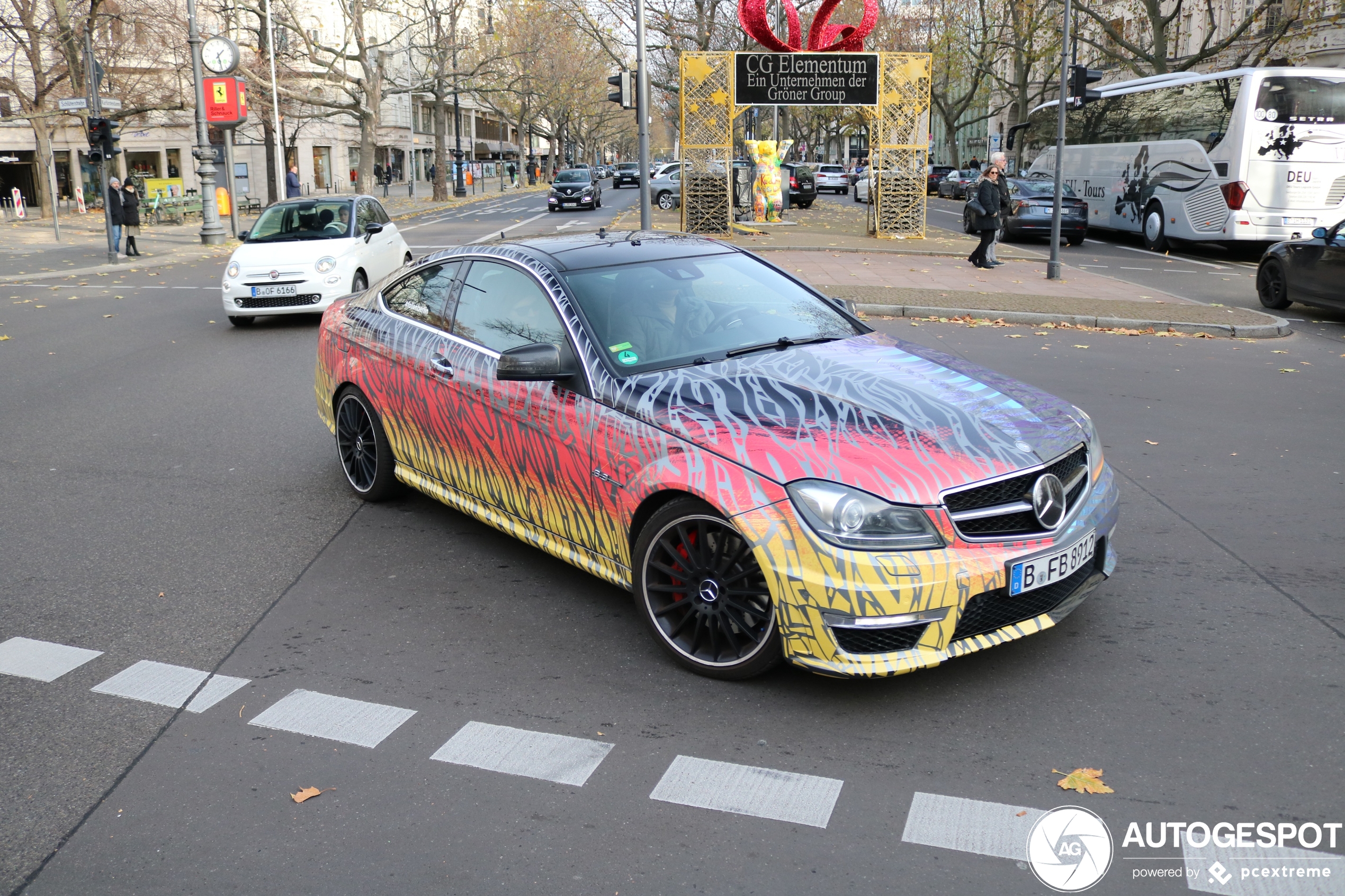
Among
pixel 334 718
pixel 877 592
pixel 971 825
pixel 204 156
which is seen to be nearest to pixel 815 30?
pixel 204 156

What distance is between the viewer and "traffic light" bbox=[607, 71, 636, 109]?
23250 mm

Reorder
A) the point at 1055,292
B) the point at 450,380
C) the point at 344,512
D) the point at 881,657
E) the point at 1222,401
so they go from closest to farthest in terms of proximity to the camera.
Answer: the point at 881,657
the point at 450,380
the point at 344,512
the point at 1222,401
the point at 1055,292

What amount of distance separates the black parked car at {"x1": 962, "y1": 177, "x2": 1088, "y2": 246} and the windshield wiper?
73.4 feet

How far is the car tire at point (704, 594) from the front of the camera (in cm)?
404

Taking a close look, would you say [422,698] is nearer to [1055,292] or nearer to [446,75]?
[1055,292]

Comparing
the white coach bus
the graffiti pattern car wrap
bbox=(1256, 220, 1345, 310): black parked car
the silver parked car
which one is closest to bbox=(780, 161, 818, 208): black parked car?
the silver parked car

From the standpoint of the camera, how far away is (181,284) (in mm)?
19703

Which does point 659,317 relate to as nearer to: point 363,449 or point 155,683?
point 363,449

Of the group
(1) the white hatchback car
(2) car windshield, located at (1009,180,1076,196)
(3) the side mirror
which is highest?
(1) the white hatchback car

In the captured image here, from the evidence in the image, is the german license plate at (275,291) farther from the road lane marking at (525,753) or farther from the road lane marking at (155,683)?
the road lane marking at (525,753)

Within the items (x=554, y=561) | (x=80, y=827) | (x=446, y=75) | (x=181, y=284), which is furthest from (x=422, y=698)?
(x=446, y=75)

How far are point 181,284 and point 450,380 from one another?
16269mm

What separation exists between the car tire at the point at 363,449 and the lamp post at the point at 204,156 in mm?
23609

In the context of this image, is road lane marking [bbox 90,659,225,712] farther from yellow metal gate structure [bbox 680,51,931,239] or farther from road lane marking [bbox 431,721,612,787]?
yellow metal gate structure [bbox 680,51,931,239]
